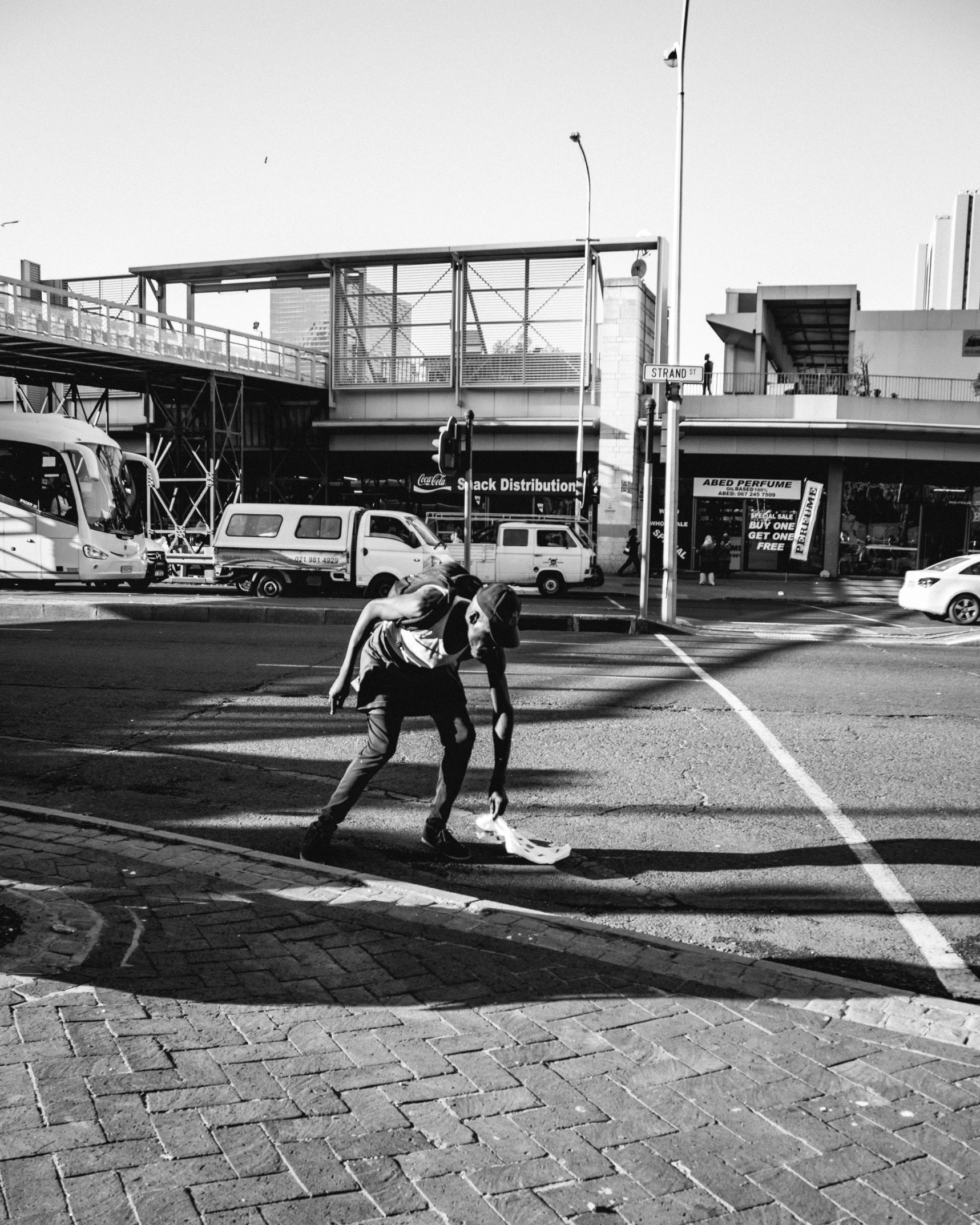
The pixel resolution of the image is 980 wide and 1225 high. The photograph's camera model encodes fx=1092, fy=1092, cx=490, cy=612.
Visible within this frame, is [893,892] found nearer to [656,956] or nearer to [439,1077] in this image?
[656,956]

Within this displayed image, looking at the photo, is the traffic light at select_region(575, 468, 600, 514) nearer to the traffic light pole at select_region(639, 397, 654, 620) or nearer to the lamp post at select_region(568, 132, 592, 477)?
the lamp post at select_region(568, 132, 592, 477)

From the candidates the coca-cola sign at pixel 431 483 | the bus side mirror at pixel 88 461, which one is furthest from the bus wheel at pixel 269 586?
the coca-cola sign at pixel 431 483

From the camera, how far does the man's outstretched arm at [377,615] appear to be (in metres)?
5.14

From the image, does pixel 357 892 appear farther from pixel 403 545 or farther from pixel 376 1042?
pixel 403 545

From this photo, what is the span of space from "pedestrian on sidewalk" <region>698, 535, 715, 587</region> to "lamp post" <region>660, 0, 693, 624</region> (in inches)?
502

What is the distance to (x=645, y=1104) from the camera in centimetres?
321

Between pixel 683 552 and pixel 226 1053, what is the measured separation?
34.3 metres

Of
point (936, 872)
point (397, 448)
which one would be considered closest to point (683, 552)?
point (397, 448)

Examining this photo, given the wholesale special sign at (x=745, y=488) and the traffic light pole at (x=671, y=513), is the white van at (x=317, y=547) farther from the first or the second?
the wholesale special sign at (x=745, y=488)

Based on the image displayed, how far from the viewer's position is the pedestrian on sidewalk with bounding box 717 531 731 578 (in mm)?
35750

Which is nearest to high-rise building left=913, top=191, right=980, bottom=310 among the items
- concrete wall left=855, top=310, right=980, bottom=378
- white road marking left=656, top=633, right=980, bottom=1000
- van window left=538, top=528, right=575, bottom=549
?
concrete wall left=855, top=310, right=980, bottom=378

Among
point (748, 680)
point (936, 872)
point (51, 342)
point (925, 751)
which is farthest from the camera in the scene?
point (51, 342)

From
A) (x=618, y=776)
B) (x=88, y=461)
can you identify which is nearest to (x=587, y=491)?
(x=88, y=461)

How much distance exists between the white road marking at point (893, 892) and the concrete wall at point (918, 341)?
32611 mm
